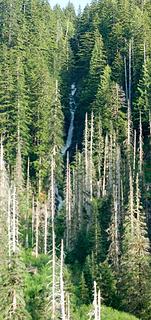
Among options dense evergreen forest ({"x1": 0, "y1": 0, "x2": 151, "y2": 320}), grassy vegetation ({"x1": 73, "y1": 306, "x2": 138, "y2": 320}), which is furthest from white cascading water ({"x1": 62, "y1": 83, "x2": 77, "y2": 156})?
grassy vegetation ({"x1": 73, "y1": 306, "x2": 138, "y2": 320})

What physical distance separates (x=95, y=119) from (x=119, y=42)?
23.7 metres

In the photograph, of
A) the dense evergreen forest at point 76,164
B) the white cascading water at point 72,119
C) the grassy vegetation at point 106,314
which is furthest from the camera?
the white cascading water at point 72,119

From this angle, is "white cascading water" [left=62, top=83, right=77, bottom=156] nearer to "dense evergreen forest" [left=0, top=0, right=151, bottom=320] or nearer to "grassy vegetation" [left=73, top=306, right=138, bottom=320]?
"dense evergreen forest" [left=0, top=0, right=151, bottom=320]

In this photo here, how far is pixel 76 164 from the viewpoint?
7631 centimetres

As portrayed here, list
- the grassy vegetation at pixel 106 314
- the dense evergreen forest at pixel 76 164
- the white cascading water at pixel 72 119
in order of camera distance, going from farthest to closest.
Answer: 1. the white cascading water at pixel 72 119
2. the dense evergreen forest at pixel 76 164
3. the grassy vegetation at pixel 106 314

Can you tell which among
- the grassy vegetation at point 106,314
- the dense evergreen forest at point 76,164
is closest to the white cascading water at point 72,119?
the dense evergreen forest at point 76,164

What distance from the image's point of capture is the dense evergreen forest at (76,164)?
50.6 metres

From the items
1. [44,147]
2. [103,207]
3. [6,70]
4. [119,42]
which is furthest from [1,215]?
[119,42]

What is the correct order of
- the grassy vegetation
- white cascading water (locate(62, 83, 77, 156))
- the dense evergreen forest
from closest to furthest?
the grassy vegetation < the dense evergreen forest < white cascading water (locate(62, 83, 77, 156))

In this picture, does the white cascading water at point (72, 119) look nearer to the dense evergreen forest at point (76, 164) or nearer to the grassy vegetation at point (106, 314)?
the dense evergreen forest at point (76, 164)

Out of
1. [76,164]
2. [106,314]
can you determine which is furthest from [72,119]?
[106,314]

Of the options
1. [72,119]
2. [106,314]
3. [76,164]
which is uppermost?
[72,119]

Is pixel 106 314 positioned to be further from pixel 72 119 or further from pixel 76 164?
pixel 72 119

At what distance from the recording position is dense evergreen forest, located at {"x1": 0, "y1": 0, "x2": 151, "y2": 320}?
166 feet
